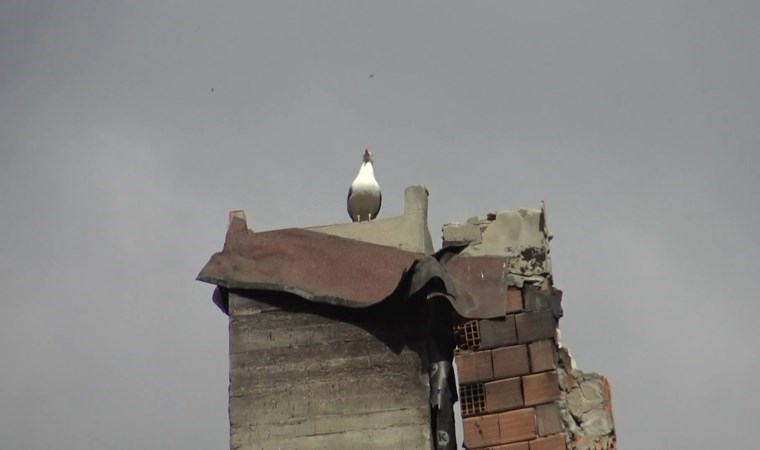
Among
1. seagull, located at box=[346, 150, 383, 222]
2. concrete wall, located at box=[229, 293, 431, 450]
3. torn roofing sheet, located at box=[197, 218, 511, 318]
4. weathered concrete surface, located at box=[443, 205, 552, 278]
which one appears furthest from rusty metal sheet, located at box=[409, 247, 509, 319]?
seagull, located at box=[346, 150, 383, 222]

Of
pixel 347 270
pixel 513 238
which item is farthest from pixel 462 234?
pixel 347 270

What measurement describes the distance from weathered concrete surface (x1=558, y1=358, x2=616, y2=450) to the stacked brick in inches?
6.9

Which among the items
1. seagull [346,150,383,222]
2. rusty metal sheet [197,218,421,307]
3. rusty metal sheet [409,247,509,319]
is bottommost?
rusty metal sheet [409,247,509,319]

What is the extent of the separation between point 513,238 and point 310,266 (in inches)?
93.6

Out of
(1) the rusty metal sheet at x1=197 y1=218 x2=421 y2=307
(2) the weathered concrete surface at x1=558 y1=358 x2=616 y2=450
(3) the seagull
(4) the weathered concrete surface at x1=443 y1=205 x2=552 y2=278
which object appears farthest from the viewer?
(3) the seagull

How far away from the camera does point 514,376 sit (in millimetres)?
18078

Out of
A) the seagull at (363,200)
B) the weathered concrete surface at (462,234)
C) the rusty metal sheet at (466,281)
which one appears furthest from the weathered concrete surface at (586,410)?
the seagull at (363,200)

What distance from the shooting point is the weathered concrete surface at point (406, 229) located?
19.2 meters

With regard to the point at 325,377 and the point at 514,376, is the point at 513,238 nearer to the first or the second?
the point at 514,376

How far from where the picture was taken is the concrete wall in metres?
18.2

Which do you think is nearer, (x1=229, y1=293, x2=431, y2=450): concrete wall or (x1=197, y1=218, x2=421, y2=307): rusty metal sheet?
(x1=229, y1=293, x2=431, y2=450): concrete wall

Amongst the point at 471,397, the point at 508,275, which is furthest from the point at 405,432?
the point at 508,275

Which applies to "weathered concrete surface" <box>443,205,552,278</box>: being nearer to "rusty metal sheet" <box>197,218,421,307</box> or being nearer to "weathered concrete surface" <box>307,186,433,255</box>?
"weathered concrete surface" <box>307,186,433,255</box>

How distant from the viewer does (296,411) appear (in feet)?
60.7
